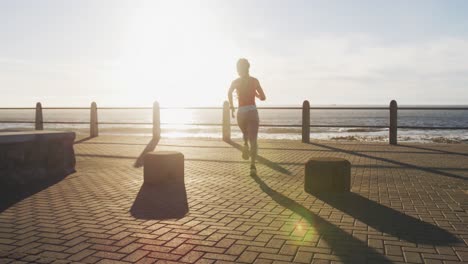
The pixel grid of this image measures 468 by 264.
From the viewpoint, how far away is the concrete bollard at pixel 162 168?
24.2 feet

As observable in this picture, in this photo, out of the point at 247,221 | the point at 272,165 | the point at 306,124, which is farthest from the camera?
the point at 306,124

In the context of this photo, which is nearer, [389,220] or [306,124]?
[389,220]

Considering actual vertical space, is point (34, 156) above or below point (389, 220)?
above

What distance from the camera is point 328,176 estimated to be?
6.66 meters

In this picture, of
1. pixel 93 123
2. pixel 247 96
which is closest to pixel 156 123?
pixel 93 123

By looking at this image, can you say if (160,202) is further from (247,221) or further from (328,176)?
(328,176)

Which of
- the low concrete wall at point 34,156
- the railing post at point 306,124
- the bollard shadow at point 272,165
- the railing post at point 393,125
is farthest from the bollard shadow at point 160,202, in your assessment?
the railing post at point 393,125

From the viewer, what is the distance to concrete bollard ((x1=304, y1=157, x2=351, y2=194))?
21.8 feet

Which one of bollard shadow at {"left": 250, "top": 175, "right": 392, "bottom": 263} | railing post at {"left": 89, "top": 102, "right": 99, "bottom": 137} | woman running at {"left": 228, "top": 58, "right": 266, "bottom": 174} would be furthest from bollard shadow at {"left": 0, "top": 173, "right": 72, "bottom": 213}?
railing post at {"left": 89, "top": 102, "right": 99, "bottom": 137}

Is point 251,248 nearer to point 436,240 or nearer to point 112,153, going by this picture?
point 436,240

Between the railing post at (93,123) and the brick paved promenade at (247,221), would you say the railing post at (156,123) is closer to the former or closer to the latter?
the railing post at (93,123)

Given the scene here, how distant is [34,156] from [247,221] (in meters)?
4.76

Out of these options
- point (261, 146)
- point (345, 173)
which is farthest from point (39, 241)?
point (261, 146)

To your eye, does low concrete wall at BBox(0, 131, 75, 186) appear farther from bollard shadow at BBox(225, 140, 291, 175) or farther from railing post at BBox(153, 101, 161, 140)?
railing post at BBox(153, 101, 161, 140)
